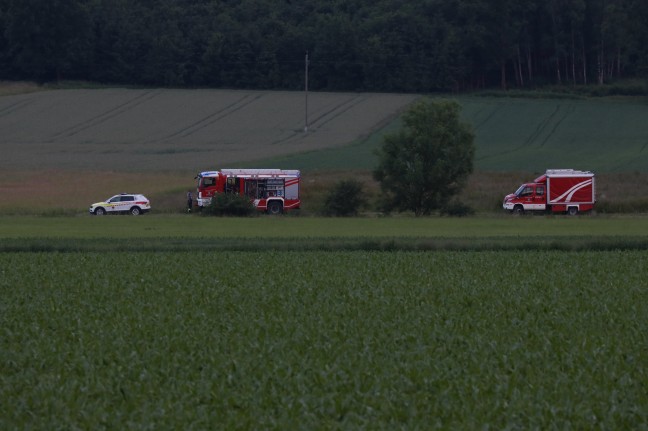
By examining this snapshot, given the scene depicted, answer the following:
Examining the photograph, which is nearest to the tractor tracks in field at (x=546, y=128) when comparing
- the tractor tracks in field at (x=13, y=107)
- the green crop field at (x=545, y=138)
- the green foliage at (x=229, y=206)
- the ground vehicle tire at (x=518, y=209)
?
the green crop field at (x=545, y=138)

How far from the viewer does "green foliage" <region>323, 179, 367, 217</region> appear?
57000 mm

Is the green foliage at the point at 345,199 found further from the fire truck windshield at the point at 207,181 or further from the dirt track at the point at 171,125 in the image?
the dirt track at the point at 171,125

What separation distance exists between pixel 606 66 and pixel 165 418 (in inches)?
4244

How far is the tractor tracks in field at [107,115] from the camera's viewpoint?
291 feet

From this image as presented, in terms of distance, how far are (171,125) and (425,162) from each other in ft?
129

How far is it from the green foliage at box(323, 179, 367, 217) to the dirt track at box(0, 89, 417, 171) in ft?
54.7

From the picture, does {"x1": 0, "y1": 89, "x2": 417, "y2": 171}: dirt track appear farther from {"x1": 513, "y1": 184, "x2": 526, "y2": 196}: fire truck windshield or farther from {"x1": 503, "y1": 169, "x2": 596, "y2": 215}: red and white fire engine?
{"x1": 503, "y1": 169, "x2": 596, "y2": 215}: red and white fire engine

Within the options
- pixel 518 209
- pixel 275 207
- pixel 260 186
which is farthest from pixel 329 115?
pixel 518 209

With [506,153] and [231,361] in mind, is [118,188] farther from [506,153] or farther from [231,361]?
[231,361]

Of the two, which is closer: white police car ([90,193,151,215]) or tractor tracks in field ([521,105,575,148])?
white police car ([90,193,151,215])

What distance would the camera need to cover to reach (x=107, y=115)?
95.2 metres

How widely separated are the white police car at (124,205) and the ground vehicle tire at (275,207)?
23.0 feet

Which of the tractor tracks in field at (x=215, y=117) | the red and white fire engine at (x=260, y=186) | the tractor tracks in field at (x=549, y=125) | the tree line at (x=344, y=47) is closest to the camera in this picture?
the red and white fire engine at (x=260, y=186)

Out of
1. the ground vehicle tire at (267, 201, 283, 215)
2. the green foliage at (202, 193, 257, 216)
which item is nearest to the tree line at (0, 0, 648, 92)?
the ground vehicle tire at (267, 201, 283, 215)
